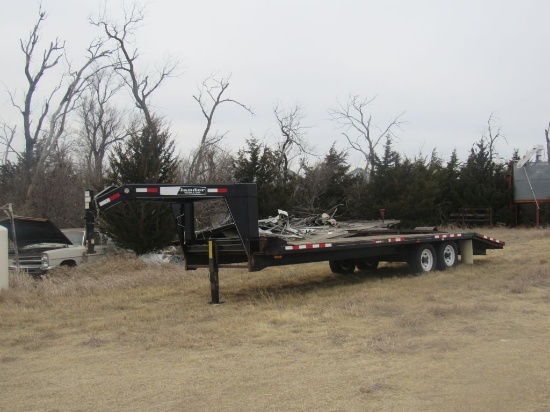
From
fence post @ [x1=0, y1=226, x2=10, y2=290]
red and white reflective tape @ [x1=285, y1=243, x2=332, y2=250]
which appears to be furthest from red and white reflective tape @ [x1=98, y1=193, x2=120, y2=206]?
fence post @ [x1=0, y1=226, x2=10, y2=290]

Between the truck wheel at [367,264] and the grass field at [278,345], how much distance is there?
1.90 meters

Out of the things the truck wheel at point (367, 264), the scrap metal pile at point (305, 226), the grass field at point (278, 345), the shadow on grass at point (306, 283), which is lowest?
the grass field at point (278, 345)

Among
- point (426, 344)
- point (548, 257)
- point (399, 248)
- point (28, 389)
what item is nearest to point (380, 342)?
point (426, 344)

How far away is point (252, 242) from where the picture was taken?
9992 mm

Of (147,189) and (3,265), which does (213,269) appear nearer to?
(147,189)

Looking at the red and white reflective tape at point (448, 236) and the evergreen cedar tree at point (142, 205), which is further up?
the evergreen cedar tree at point (142, 205)

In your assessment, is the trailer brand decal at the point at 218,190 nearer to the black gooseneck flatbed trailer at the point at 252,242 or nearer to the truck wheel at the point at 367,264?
the black gooseneck flatbed trailer at the point at 252,242

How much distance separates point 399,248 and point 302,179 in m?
19.2

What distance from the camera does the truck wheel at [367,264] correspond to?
14.6 metres

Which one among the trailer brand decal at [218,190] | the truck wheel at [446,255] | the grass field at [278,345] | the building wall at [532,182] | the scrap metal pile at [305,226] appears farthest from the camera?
the building wall at [532,182]

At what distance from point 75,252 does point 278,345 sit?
8.65 metres

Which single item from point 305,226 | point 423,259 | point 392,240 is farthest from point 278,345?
point 423,259

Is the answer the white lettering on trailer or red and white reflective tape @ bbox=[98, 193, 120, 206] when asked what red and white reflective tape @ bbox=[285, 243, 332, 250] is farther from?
red and white reflective tape @ bbox=[98, 193, 120, 206]

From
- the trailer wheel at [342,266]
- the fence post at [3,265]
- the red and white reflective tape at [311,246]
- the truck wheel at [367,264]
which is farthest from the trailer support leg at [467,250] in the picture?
the fence post at [3,265]
